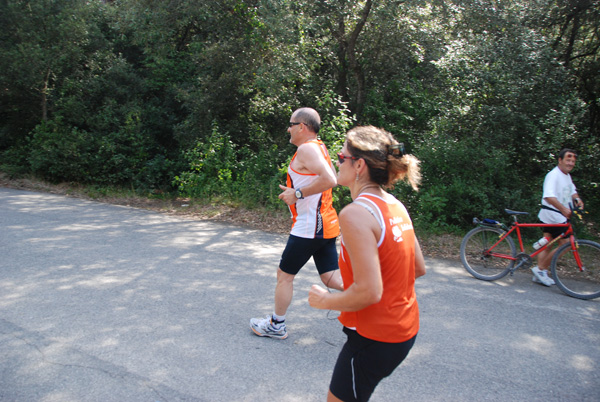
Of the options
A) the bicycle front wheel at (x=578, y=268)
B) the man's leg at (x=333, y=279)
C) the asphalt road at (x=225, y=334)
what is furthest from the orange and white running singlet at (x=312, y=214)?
the bicycle front wheel at (x=578, y=268)

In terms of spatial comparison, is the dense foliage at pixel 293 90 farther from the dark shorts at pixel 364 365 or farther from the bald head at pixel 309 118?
the dark shorts at pixel 364 365

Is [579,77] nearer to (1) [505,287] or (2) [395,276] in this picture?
(1) [505,287]

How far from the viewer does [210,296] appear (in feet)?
17.0

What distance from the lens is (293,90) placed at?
13000 mm

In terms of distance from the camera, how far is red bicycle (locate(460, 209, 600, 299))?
5.88 m

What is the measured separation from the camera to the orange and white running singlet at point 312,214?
3.93 m

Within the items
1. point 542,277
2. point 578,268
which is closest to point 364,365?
point 542,277

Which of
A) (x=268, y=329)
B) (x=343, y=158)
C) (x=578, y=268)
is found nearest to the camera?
(x=343, y=158)

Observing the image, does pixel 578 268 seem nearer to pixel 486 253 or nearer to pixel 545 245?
pixel 545 245

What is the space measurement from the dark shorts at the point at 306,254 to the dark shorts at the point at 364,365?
1.82 m

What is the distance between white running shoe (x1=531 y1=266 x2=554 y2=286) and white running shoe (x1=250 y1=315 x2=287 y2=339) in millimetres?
3765

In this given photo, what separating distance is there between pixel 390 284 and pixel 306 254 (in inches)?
76.7

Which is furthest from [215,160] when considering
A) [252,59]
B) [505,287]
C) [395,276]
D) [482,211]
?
[395,276]

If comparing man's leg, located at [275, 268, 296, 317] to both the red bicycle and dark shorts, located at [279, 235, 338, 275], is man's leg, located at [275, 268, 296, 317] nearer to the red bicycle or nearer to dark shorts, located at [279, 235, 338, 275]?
dark shorts, located at [279, 235, 338, 275]
